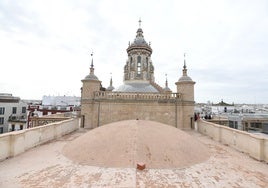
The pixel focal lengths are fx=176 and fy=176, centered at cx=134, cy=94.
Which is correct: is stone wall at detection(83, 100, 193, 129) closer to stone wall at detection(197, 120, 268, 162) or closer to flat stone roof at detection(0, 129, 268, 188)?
stone wall at detection(197, 120, 268, 162)

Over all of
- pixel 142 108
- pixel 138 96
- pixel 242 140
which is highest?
pixel 138 96

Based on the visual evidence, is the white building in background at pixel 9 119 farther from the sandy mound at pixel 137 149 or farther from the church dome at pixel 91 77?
the sandy mound at pixel 137 149

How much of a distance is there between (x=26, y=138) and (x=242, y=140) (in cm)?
1149

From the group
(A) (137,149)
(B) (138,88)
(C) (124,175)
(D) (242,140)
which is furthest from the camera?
(B) (138,88)

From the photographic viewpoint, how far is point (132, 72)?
26.4 metres

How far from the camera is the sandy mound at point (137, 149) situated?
270 inches

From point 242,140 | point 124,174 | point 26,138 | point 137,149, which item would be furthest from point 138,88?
point 124,174

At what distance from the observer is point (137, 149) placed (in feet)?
23.6

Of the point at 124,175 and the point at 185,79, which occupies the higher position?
the point at 185,79

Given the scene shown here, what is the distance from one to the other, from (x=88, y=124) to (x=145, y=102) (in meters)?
5.97

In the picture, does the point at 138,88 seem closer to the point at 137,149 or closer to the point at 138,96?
the point at 138,96

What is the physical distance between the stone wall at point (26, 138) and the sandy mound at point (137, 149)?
2361mm

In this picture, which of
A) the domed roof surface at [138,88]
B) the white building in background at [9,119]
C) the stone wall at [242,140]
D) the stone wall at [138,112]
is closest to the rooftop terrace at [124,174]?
the stone wall at [242,140]

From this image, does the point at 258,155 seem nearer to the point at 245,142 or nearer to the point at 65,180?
the point at 245,142
